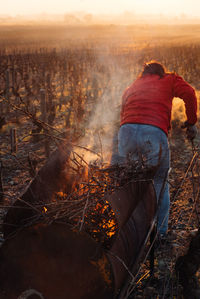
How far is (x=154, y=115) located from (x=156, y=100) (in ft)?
0.55

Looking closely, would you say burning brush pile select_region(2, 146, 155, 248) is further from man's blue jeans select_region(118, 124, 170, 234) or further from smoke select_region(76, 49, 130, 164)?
smoke select_region(76, 49, 130, 164)

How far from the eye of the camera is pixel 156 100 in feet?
9.91

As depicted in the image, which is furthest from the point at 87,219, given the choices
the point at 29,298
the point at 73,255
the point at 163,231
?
the point at 163,231

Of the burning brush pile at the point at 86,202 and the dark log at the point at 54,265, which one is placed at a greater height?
the burning brush pile at the point at 86,202

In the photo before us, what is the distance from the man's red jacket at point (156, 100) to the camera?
118 inches

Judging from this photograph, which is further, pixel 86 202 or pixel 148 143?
pixel 148 143

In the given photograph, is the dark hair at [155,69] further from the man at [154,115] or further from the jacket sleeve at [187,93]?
the jacket sleeve at [187,93]

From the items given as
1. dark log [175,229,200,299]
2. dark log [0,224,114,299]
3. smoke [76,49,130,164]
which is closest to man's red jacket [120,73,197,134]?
smoke [76,49,130,164]

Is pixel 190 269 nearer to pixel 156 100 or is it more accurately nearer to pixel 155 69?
pixel 156 100

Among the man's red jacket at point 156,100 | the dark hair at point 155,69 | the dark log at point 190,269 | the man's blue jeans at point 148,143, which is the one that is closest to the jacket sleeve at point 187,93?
the man's red jacket at point 156,100

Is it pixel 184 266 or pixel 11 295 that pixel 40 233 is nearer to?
pixel 11 295

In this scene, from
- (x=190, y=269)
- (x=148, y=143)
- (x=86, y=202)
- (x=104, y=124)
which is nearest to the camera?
(x=86, y=202)

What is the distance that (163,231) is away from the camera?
3234 mm

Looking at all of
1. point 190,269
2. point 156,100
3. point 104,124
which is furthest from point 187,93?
point 104,124
